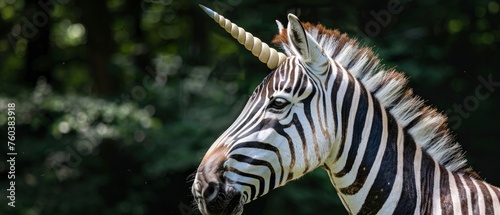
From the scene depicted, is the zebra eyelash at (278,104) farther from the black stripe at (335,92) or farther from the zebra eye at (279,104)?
the black stripe at (335,92)

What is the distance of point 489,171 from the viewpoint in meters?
9.63

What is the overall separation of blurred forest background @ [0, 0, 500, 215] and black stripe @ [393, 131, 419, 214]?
5.27 meters

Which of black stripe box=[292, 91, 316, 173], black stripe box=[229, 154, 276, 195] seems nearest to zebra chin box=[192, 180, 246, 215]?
black stripe box=[229, 154, 276, 195]

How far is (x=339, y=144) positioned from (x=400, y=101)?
16.4 inches

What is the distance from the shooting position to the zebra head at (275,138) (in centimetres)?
322

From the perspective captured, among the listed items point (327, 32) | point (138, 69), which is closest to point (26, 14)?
point (138, 69)

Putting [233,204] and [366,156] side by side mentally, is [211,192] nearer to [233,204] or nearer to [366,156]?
[233,204]

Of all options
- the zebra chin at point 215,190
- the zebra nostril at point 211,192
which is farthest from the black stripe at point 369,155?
the zebra nostril at point 211,192

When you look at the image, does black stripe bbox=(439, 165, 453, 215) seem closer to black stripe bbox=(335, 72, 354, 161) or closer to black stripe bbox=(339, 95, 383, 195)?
black stripe bbox=(339, 95, 383, 195)

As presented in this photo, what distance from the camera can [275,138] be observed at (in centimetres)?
331

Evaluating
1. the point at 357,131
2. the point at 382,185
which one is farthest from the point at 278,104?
the point at 382,185

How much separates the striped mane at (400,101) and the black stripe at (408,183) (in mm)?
63

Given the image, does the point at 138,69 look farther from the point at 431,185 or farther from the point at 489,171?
the point at 431,185

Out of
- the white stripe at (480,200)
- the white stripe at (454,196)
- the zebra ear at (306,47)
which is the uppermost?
the zebra ear at (306,47)
